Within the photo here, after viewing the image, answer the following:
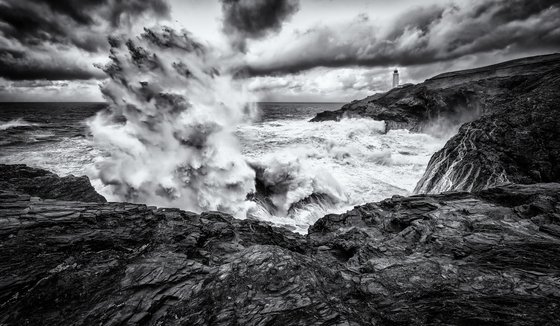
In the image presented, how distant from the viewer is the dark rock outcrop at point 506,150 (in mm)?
10188

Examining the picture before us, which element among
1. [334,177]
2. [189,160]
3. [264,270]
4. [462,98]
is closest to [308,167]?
[334,177]

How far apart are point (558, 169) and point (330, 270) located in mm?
10912

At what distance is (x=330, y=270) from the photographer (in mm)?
5594

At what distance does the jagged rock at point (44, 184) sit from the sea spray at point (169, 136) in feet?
15.1

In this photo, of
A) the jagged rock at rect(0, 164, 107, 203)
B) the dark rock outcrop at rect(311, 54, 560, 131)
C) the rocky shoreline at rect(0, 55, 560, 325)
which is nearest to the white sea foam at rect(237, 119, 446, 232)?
the rocky shoreline at rect(0, 55, 560, 325)

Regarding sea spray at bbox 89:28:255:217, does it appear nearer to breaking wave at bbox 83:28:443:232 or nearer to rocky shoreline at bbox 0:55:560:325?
breaking wave at bbox 83:28:443:232

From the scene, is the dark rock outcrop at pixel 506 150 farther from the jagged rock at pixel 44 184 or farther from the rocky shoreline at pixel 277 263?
the jagged rock at pixel 44 184

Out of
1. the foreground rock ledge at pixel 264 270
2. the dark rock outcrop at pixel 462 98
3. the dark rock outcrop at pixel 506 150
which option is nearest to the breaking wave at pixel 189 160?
the dark rock outcrop at pixel 506 150

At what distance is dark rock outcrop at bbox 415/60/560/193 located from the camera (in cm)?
1019

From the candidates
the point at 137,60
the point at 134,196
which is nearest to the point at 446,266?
the point at 134,196

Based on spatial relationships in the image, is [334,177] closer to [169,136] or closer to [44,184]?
[169,136]

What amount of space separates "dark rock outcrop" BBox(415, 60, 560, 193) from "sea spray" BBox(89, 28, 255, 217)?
11107 millimetres

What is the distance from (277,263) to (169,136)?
1312cm

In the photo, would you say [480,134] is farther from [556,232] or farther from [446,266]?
[446,266]
